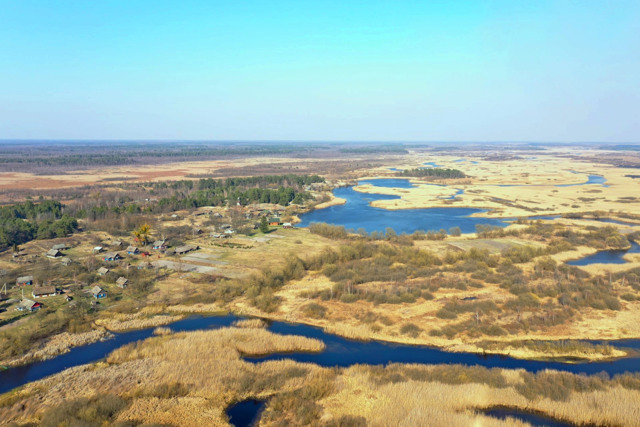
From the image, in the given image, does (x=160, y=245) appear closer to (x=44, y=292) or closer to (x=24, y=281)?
(x=24, y=281)

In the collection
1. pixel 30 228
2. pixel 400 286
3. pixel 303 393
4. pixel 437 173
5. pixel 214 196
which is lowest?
pixel 303 393

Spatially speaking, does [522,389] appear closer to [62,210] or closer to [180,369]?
[180,369]

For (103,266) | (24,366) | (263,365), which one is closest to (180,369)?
(263,365)

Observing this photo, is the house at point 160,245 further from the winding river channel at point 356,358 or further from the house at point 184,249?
the winding river channel at point 356,358

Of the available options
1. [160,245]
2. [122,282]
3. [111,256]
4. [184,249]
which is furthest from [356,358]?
[160,245]

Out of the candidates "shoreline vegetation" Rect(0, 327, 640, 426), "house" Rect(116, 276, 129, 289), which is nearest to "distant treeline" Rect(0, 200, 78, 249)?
"house" Rect(116, 276, 129, 289)

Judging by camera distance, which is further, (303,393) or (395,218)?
(395,218)

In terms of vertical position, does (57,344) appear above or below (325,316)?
above

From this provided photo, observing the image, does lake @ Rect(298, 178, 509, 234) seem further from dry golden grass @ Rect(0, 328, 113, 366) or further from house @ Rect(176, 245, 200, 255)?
dry golden grass @ Rect(0, 328, 113, 366)
